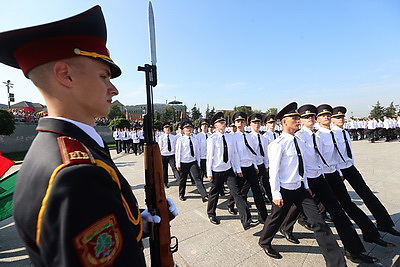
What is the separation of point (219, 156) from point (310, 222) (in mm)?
2192

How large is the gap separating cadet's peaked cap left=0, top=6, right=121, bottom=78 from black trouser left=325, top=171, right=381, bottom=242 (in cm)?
406

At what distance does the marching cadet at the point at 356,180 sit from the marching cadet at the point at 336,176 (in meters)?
0.15

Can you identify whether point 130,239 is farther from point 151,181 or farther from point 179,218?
point 179,218

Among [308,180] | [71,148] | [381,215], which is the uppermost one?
[71,148]

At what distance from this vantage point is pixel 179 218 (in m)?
4.59

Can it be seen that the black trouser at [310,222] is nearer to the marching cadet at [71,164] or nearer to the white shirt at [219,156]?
the white shirt at [219,156]

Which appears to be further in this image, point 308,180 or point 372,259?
point 308,180

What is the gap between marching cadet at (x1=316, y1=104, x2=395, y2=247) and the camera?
324 cm

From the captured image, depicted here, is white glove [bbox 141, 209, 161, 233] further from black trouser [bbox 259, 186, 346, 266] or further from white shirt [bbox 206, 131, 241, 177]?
white shirt [bbox 206, 131, 241, 177]

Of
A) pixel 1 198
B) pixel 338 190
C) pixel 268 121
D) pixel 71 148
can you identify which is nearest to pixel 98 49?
pixel 71 148

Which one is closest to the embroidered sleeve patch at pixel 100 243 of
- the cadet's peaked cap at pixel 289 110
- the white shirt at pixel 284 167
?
the white shirt at pixel 284 167

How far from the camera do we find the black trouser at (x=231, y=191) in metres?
4.04

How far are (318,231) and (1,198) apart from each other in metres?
4.49

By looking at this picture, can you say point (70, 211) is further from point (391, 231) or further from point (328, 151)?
point (391, 231)
